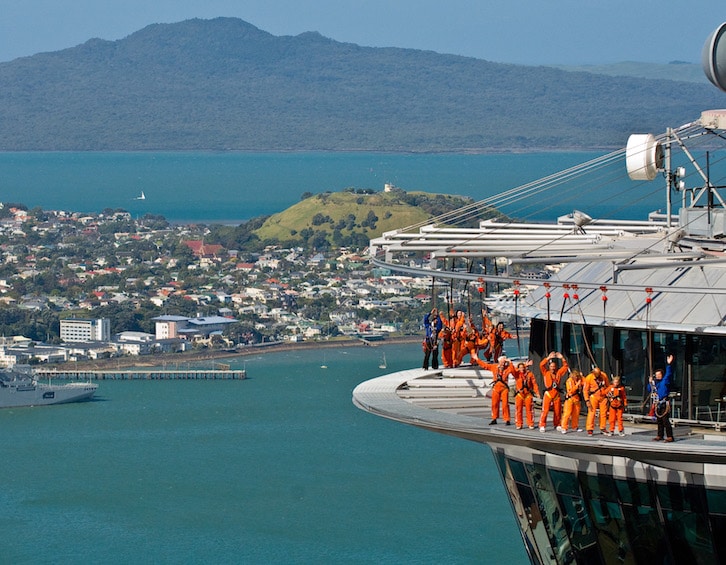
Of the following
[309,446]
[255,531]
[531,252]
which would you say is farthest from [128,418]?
[531,252]

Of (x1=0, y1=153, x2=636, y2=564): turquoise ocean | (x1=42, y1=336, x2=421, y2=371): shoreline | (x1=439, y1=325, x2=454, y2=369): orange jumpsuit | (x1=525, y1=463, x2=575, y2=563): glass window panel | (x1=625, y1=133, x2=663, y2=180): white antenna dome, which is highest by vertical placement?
(x1=625, y1=133, x2=663, y2=180): white antenna dome

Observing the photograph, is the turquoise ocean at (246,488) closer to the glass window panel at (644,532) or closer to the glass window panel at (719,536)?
the glass window panel at (644,532)

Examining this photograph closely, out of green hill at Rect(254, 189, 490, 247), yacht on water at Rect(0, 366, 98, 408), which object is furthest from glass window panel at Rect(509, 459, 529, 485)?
green hill at Rect(254, 189, 490, 247)

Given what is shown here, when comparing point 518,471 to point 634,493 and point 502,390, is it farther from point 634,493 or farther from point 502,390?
point 634,493

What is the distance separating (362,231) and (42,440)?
290 feet

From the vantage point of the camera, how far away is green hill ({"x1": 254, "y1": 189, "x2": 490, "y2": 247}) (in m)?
162

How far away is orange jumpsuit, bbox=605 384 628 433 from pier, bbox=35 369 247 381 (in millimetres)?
87674

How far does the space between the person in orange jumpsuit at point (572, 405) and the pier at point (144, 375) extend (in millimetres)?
87133

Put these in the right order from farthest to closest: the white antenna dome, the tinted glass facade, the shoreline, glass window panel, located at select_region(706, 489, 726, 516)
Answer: the shoreline, the white antenna dome, the tinted glass facade, glass window panel, located at select_region(706, 489, 726, 516)

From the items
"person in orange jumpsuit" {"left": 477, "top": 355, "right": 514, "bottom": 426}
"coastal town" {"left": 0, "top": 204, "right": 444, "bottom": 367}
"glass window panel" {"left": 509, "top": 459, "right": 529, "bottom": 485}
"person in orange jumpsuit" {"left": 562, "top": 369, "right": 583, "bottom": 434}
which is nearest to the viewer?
"person in orange jumpsuit" {"left": 562, "top": 369, "right": 583, "bottom": 434}

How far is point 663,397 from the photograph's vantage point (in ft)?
51.3

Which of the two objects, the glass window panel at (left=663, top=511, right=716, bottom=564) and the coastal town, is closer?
the glass window panel at (left=663, top=511, right=716, bottom=564)

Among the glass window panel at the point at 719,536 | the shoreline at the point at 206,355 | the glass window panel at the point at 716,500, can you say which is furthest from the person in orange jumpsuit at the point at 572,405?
the shoreline at the point at 206,355

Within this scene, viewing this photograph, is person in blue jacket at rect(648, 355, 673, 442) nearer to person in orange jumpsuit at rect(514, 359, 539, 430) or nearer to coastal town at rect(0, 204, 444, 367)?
person in orange jumpsuit at rect(514, 359, 539, 430)
